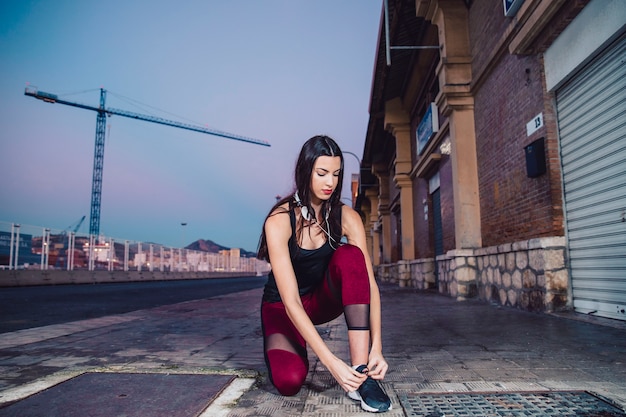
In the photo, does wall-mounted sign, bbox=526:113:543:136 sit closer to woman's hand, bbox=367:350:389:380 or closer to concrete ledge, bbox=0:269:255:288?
woman's hand, bbox=367:350:389:380

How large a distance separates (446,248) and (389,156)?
1052cm

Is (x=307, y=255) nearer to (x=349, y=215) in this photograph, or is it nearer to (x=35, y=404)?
(x=349, y=215)

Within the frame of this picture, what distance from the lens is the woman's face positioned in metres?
2.27

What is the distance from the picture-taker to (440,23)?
28.0 feet

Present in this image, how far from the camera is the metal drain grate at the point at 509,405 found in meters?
1.81

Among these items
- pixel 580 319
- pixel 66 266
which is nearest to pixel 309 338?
pixel 580 319

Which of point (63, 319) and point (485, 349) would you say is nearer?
point (485, 349)

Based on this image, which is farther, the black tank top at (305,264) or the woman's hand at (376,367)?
the black tank top at (305,264)

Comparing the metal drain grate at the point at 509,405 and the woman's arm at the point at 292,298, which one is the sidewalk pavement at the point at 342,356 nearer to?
the metal drain grate at the point at 509,405

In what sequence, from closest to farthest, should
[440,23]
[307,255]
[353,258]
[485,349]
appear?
[353,258] → [307,255] → [485,349] → [440,23]

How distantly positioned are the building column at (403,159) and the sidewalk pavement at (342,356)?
9.48 m


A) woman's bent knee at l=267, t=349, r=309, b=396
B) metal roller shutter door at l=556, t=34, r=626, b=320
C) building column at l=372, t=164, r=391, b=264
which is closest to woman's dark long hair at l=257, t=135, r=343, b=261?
woman's bent knee at l=267, t=349, r=309, b=396

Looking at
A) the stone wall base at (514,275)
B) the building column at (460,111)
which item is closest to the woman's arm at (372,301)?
the stone wall base at (514,275)

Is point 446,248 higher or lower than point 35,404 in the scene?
higher
